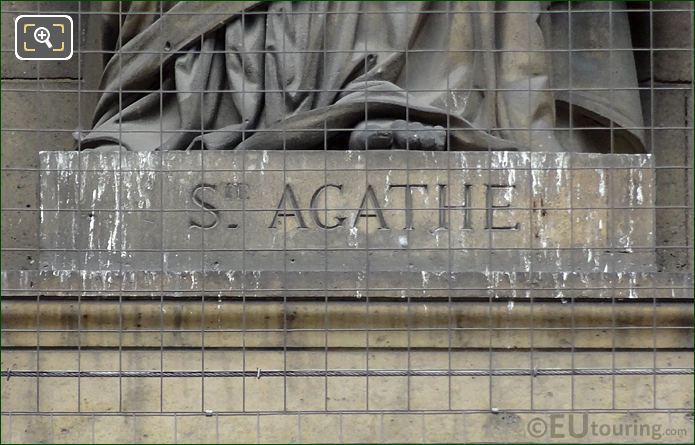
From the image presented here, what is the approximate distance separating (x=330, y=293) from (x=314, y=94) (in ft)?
2.55

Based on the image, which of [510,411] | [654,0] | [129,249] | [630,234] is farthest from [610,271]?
[129,249]

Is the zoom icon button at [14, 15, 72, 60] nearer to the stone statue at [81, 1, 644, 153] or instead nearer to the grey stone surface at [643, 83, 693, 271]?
the stone statue at [81, 1, 644, 153]

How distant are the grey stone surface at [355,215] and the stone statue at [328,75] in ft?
0.42

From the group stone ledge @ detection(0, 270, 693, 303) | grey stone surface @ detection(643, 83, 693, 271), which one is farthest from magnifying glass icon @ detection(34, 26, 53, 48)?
grey stone surface @ detection(643, 83, 693, 271)

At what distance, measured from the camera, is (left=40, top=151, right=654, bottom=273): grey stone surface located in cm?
640

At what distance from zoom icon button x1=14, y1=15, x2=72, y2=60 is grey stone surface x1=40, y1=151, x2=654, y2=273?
0.43m

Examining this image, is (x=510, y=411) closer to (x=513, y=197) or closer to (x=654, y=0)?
(x=513, y=197)

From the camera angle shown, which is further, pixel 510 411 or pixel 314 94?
pixel 314 94

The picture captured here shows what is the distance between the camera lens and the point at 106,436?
6.27 m

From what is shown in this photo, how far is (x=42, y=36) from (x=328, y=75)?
1003 millimetres

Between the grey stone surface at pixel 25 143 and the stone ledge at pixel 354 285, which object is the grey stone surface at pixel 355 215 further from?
the grey stone surface at pixel 25 143

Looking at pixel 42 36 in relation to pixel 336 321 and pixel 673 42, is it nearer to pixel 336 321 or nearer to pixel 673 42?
pixel 336 321

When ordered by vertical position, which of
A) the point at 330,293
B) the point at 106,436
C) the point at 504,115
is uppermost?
the point at 504,115

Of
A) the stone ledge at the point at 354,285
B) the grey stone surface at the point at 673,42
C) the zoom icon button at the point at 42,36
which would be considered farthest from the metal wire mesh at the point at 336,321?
→ the grey stone surface at the point at 673,42
